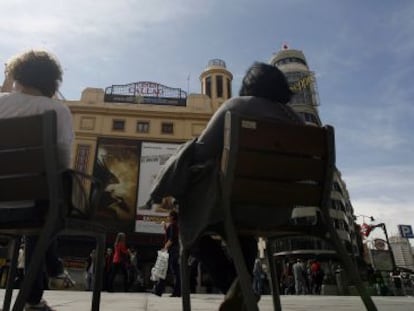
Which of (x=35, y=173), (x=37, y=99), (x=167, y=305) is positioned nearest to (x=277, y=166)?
(x=35, y=173)

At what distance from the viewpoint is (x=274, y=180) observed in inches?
74.7

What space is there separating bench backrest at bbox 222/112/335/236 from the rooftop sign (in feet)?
104

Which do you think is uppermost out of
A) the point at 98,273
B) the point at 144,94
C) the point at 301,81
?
the point at 301,81

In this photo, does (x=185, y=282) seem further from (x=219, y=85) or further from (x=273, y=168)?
(x=219, y=85)

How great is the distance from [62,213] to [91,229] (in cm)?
28

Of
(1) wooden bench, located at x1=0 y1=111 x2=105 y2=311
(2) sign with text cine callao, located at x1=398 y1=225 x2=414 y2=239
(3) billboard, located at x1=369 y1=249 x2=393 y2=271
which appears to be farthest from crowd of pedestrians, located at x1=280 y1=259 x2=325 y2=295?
(1) wooden bench, located at x1=0 y1=111 x2=105 y2=311

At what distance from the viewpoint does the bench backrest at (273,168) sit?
1808 mm

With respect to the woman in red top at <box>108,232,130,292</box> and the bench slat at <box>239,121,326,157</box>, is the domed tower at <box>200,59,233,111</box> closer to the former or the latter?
the woman in red top at <box>108,232,130,292</box>

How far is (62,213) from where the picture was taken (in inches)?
71.4

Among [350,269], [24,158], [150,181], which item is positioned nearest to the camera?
[24,158]

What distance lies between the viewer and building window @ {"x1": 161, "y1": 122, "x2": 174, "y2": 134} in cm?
3158

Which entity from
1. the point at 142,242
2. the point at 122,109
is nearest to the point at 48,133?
the point at 142,242

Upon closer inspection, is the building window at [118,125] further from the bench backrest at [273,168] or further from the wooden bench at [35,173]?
the bench backrest at [273,168]

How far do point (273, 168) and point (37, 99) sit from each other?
4.95ft
